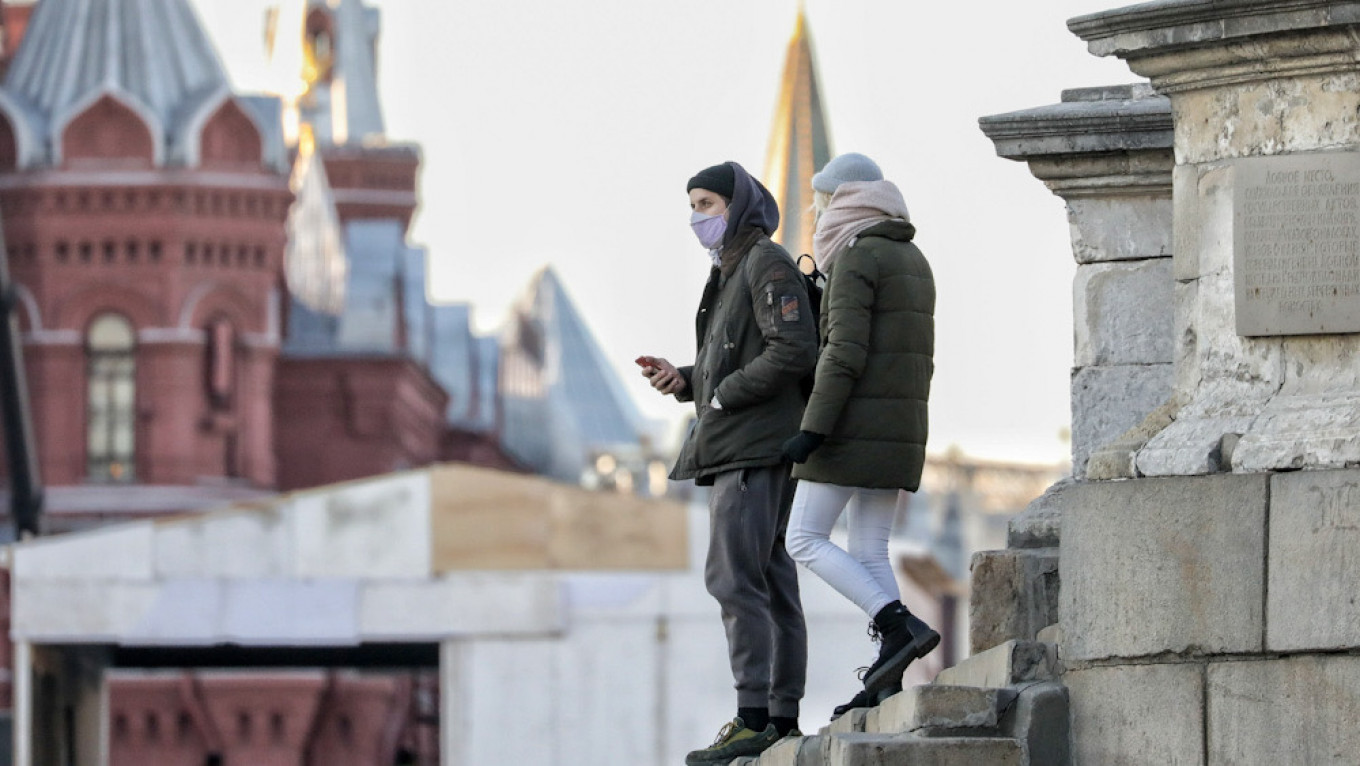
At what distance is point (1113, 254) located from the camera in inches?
405

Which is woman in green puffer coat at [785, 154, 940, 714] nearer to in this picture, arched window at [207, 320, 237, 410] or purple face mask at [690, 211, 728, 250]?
purple face mask at [690, 211, 728, 250]

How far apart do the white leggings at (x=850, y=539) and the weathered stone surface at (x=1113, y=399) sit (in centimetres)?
140

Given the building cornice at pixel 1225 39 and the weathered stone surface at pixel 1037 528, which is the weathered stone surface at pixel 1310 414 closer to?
the building cornice at pixel 1225 39

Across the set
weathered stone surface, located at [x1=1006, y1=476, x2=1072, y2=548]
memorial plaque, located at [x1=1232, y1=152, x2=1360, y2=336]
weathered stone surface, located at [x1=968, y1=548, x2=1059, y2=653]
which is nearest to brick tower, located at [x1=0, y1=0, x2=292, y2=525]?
weathered stone surface, located at [x1=1006, y1=476, x2=1072, y2=548]

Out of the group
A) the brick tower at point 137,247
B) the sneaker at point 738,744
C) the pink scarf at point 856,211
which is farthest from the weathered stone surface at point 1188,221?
the brick tower at point 137,247

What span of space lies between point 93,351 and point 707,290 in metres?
39.5

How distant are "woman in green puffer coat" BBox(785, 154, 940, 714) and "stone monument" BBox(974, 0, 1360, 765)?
0.50 metres

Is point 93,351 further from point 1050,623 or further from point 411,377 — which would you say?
point 1050,623

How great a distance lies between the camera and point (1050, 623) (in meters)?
8.83

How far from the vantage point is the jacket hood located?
9289 millimetres

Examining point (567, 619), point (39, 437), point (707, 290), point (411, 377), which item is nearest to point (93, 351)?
A: point (39, 437)

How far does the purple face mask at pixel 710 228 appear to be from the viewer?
9336 mm

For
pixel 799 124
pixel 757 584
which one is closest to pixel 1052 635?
pixel 757 584

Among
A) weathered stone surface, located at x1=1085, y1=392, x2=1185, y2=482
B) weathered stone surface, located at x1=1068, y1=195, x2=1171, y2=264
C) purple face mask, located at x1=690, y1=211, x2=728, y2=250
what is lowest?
weathered stone surface, located at x1=1085, y1=392, x2=1185, y2=482
